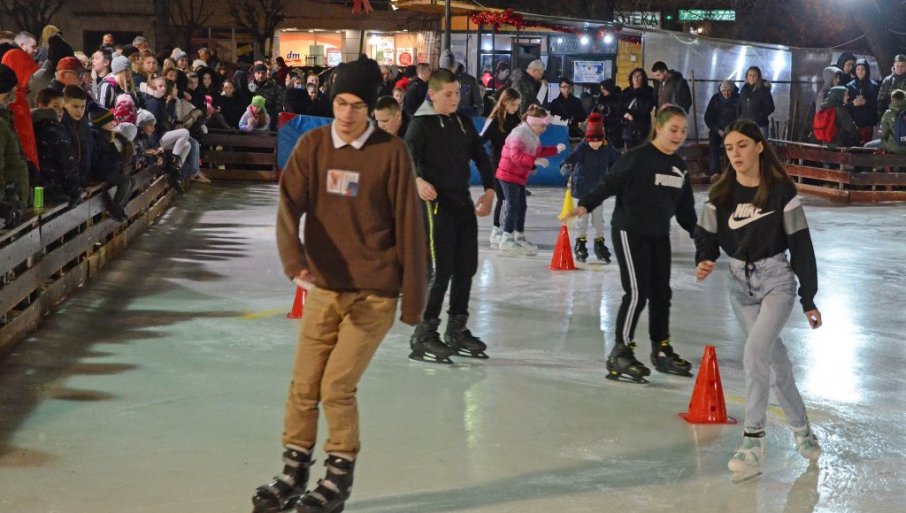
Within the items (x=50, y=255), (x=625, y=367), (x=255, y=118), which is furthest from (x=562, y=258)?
(x=255, y=118)

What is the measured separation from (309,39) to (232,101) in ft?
62.6

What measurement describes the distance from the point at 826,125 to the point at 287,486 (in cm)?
1753

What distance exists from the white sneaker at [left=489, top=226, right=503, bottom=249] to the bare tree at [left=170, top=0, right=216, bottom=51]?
31.2 m

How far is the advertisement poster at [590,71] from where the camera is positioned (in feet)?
84.6

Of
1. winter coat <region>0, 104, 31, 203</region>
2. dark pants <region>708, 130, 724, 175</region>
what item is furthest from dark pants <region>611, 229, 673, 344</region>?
dark pants <region>708, 130, 724, 175</region>

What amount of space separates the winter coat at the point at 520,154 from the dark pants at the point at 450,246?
4608mm

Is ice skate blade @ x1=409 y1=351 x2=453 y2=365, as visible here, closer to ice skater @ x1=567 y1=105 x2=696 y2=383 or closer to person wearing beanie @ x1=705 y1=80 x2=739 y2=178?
ice skater @ x1=567 y1=105 x2=696 y2=383

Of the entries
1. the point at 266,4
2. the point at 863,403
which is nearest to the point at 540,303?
the point at 863,403

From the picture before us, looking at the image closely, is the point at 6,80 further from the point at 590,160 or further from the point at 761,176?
the point at 761,176

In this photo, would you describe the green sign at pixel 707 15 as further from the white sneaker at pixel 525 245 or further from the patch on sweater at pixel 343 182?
the patch on sweater at pixel 343 182

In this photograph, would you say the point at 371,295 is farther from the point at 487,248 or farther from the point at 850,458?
the point at 487,248

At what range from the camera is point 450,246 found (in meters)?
8.25

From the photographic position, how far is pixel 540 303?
10.6 m

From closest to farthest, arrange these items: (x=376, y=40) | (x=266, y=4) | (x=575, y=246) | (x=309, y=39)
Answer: (x=575, y=246)
(x=376, y=40)
(x=309, y=39)
(x=266, y=4)
